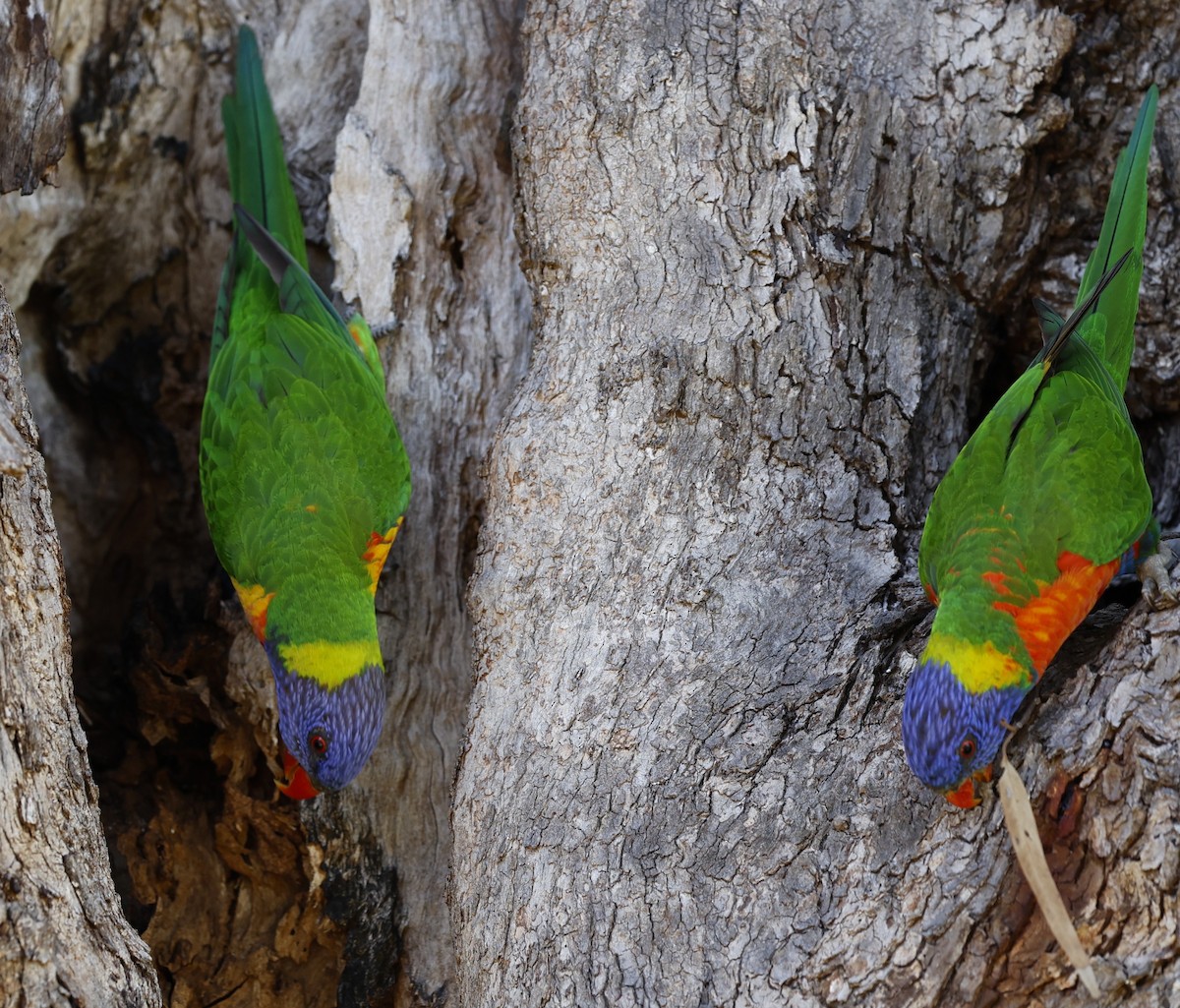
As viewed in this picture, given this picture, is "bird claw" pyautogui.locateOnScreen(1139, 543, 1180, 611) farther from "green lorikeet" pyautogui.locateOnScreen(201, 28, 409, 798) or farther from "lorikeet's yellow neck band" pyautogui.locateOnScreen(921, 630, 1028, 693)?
"green lorikeet" pyautogui.locateOnScreen(201, 28, 409, 798)

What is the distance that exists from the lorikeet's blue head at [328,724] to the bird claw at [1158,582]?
1.93 m

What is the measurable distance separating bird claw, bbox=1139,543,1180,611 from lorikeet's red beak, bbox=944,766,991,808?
0.51 meters

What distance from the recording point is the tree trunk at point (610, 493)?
2193 mm

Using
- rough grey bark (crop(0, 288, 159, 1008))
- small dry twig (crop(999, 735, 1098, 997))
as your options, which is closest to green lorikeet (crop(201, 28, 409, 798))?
rough grey bark (crop(0, 288, 159, 1008))

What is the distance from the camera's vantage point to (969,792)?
87.0 inches

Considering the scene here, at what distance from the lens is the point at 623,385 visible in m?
2.85

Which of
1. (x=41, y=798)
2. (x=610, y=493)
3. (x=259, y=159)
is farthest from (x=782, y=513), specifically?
(x=259, y=159)

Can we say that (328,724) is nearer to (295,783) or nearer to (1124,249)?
(295,783)

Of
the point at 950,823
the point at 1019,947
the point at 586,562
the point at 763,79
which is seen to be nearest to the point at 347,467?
the point at 586,562

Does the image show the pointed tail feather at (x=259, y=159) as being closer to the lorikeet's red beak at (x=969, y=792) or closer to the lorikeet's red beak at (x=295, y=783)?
the lorikeet's red beak at (x=295, y=783)

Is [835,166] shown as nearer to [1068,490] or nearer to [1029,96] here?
[1029,96]

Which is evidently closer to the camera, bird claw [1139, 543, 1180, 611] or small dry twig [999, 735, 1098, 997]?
small dry twig [999, 735, 1098, 997]

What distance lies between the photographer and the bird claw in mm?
2252

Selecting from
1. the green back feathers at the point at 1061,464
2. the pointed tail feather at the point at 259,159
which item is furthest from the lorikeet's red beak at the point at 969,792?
the pointed tail feather at the point at 259,159
